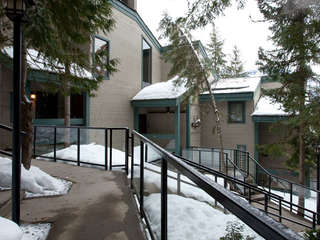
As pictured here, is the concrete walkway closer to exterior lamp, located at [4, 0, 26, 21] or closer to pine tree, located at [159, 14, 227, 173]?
exterior lamp, located at [4, 0, 26, 21]

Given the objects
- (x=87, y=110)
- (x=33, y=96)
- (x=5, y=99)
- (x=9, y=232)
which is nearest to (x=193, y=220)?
(x=9, y=232)

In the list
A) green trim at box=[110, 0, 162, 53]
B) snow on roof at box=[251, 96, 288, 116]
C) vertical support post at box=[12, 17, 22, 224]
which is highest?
green trim at box=[110, 0, 162, 53]

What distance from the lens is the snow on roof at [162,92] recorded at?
38.3ft

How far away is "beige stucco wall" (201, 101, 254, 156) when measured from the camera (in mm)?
13459

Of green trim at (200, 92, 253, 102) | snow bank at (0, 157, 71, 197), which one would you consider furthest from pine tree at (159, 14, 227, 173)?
snow bank at (0, 157, 71, 197)

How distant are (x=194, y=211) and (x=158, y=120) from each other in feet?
44.6

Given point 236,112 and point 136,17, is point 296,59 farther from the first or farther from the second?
point 136,17

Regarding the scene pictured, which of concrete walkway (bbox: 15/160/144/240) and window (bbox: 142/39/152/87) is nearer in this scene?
concrete walkway (bbox: 15/160/144/240)

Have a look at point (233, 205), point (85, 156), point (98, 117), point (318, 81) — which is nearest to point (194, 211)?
point (233, 205)

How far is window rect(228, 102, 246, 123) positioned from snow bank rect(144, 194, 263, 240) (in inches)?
498

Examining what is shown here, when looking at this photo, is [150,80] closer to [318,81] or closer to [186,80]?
[186,80]

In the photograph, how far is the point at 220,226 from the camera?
138 cm

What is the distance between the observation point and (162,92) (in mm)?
12219

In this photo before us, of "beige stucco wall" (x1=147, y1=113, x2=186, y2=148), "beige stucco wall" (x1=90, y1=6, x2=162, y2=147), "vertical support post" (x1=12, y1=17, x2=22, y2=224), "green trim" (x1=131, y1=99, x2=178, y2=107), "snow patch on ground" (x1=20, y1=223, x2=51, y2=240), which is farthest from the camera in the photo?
"beige stucco wall" (x1=147, y1=113, x2=186, y2=148)
